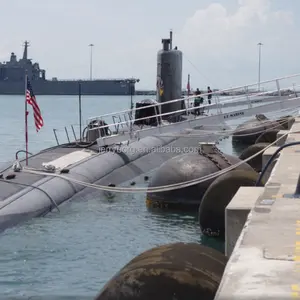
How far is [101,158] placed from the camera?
19078 mm

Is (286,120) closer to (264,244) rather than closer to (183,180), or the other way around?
(183,180)

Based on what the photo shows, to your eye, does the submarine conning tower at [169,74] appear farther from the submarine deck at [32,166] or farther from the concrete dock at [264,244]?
the concrete dock at [264,244]

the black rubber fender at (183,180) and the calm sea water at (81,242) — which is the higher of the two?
the black rubber fender at (183,180)

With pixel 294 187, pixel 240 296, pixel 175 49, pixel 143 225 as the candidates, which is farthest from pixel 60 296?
pixel 175 49

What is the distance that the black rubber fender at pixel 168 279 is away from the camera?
15.9 feet

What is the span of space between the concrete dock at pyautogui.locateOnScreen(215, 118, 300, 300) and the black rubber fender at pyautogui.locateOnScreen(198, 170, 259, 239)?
138 inches

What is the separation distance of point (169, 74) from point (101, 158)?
10562 mm

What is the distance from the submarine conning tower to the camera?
2828cm

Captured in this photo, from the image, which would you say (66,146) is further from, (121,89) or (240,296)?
(121,89)

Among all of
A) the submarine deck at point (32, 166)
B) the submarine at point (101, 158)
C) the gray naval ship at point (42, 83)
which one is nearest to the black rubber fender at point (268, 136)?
the submarine at point (101, 158)

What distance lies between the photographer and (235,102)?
2317 cm

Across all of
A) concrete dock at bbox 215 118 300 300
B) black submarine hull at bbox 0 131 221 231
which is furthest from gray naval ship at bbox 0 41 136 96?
concrete dock at bbox 215 118 300 300

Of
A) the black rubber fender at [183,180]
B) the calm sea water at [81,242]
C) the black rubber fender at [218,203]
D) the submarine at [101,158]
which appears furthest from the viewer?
the black rubber fender at [183,180]

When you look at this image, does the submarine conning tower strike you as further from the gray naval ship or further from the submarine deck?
the gray naval ship
